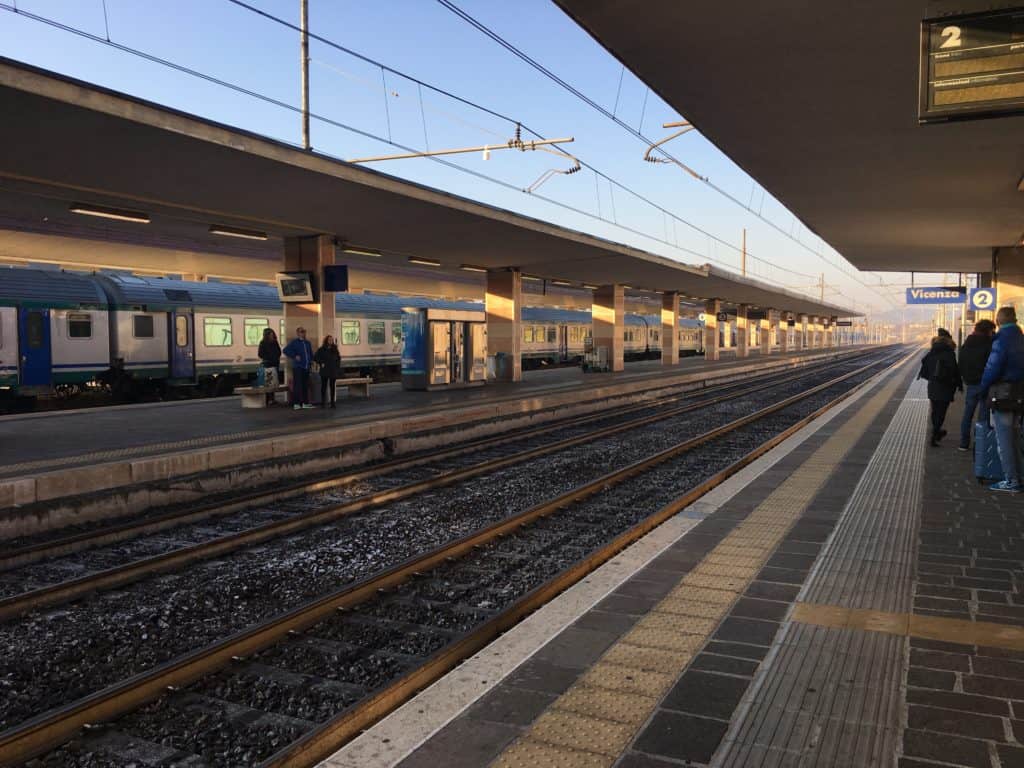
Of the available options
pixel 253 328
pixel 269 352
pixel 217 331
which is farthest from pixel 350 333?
pixel 269 352

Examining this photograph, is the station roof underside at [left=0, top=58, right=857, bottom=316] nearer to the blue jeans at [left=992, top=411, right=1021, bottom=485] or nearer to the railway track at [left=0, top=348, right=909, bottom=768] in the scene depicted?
the railway track at [left=0, top=348, right=909, bottom=768]

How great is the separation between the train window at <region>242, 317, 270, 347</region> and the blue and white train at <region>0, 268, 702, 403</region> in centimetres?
3

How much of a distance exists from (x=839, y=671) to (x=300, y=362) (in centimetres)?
1401

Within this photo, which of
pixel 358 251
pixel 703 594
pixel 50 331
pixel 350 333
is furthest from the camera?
pixel 350 333

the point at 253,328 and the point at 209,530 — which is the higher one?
the point at 253,328

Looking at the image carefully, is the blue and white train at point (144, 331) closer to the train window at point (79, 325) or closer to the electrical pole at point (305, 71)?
the train window at point (79, 325)

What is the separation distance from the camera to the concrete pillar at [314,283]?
57.0ft

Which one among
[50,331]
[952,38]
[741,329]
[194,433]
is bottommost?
[194,433]

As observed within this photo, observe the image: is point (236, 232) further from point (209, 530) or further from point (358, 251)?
point (209, 530)

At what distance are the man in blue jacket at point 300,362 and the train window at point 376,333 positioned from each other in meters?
11.4

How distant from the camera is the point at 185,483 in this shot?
9.65m

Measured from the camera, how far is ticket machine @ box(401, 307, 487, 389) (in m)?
21.0

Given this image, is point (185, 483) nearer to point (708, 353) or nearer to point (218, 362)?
point (218, 362)

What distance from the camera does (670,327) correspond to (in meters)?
40.1
